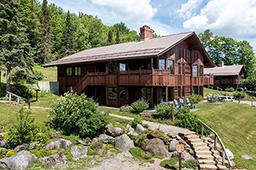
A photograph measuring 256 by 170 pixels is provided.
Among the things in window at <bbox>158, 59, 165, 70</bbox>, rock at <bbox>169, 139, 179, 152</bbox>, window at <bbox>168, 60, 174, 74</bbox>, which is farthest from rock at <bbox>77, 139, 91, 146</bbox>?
window at <bbox>168, 60, 174, 74</bbox>

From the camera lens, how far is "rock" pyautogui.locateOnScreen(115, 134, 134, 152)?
1602cm

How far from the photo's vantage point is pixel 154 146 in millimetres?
15648

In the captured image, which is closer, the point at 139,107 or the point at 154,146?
the point at 154,146

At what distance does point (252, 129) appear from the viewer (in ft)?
74.8

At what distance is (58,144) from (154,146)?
608cm

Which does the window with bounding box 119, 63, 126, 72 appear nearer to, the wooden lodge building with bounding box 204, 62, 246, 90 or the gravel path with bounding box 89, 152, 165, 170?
the gravel path with bounding box 89, 152, 165, 170

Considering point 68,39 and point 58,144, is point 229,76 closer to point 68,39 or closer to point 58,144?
point 68,39

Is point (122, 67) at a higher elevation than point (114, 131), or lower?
higher

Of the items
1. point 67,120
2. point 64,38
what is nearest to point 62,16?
point 64,38

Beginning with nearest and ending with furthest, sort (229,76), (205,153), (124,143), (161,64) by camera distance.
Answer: (205,153) → (124,143) → (161,64) → (229,76)

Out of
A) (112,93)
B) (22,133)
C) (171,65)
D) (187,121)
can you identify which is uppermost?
(171,65)

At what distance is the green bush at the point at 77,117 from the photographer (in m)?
17.1

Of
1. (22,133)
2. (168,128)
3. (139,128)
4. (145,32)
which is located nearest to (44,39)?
(145,32)

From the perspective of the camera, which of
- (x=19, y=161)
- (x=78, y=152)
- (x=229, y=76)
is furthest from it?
(x=229, y=76)
